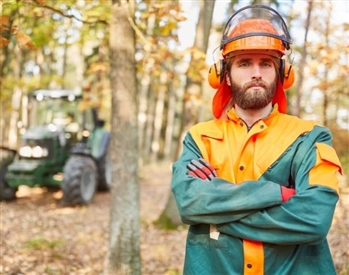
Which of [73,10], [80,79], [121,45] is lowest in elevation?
[121,45]

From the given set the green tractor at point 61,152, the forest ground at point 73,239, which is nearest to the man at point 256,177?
the forest ground at point 73,239

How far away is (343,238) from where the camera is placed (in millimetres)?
6176

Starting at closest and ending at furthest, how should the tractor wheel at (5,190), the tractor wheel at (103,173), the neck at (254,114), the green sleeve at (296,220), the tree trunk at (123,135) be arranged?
the green sleeve at (296,220)
the neck at (254,114)
the tree trunk at (123,135)
the tractor wheel at (5,190)
the tractor wheel at (103,173)

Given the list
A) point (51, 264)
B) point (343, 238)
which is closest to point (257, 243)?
point (51, 264)

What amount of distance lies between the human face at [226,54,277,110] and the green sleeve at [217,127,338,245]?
0.44 m

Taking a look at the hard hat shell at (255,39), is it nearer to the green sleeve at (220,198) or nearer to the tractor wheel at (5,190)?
the green sleeve at (220,198)

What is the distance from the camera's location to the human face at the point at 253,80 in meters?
2.10

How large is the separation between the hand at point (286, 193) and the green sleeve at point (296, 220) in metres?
0.03

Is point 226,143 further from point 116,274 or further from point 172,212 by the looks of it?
point 172,212

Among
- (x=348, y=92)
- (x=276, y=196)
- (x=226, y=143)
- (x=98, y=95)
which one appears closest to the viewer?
(x=276, y=196)

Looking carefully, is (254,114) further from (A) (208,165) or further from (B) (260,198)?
(B) (260,198)

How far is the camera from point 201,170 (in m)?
2.07

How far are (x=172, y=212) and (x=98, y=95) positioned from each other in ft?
14.9

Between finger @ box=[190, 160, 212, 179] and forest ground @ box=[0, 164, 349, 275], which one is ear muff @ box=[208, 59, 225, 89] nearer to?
finger @ box=[190, 160, 212, 179]
